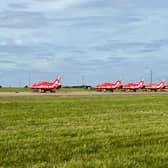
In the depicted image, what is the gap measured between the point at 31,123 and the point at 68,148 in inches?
223

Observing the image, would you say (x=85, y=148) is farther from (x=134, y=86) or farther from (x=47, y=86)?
(x=134, y=86)

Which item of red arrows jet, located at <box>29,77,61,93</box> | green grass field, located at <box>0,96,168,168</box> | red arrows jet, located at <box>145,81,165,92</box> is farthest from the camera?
red arrows jet, located at <box>145,81,165,92</box>

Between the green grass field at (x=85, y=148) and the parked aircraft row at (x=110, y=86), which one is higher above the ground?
the parked aircraft row at (x=110, y=86)

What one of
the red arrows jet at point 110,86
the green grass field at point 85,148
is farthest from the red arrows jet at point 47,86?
the green grass field at point 85,148

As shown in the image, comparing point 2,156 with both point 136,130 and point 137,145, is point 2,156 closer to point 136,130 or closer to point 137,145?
point 137,145

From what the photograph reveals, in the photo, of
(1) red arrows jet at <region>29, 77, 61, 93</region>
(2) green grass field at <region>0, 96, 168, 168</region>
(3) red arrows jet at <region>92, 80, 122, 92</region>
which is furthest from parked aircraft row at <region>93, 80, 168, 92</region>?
(2) green grass field at <region>0, 96, 168, 168</region>

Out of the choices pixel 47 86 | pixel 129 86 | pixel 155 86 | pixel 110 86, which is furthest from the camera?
pixel 155 86

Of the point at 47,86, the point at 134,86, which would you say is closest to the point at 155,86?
the point at 134,86

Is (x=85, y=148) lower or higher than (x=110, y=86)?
Answer: lower

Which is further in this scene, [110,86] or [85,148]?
[110,86]

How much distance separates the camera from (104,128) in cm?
1204

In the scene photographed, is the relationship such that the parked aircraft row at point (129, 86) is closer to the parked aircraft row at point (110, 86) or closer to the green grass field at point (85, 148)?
the parked aircraft row at point (110, 86)

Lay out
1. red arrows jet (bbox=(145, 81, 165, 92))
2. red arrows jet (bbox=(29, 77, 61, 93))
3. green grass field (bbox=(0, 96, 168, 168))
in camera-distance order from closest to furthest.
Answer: green grass field (bbox=(0, 96, 168, 168)) → red arrows jet (bbox=(29, 77, 61, 93)) → red arrows jet (bbox=(145, 81, 165, 92))

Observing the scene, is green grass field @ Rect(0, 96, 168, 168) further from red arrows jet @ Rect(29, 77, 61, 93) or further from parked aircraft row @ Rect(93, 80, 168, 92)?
parked aircraft row @ Rect(93, 80, 168, 92)
